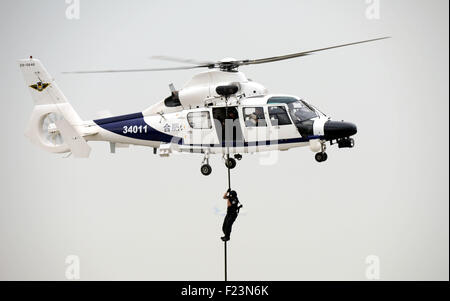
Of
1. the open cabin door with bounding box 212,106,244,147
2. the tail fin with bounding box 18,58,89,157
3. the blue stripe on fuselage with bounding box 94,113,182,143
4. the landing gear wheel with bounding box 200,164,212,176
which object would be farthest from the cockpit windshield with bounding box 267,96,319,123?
the tail fin with bounding box 18,58,89,157

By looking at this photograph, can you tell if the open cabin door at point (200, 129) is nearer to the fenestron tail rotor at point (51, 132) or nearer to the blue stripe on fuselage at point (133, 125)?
the blue stripe on fuselage at point (133, 125)

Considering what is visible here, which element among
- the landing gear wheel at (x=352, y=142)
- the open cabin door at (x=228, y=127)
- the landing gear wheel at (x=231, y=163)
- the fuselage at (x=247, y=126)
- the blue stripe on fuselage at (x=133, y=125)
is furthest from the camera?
the landing gear wheel at (x=231, y=163)

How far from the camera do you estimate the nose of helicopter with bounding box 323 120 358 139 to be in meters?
14.2

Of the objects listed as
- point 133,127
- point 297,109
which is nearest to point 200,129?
point 133,127

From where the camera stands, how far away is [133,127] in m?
15.6

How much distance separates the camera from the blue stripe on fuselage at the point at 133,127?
15445 millimetres

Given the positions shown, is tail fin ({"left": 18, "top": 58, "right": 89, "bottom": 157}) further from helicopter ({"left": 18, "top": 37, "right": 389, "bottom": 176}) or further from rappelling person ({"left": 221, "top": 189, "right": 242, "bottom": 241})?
rappelling person ({"left": 221, "top": 189, "right": 242, "bottom": 241})

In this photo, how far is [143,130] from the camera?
15.5 m

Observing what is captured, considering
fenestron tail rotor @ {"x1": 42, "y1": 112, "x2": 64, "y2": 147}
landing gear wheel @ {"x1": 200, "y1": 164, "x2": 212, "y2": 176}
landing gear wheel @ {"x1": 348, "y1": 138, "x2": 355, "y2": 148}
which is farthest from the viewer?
fenestron tail rotor @ {"x1": 42, "y1": 112, "x2": 64, "y2": 147}

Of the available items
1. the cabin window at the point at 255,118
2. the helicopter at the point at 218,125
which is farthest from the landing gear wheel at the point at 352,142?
the cabin window at the point at 255,118

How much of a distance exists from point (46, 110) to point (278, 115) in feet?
15.3

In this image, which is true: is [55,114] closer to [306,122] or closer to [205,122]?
[205,122]

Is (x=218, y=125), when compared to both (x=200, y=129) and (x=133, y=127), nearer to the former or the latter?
(x=200, y=129)
